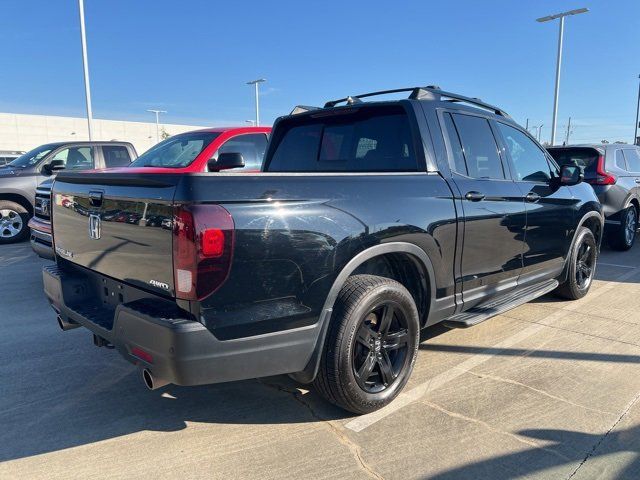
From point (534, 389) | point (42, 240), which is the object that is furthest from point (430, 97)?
point (42, 240)

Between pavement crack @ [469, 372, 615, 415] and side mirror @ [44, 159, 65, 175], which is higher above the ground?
side mirror @ [44, 159, 65, 175]

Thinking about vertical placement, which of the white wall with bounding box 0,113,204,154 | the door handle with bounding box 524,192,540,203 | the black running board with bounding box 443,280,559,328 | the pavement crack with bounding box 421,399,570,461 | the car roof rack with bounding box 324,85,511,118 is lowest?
the pavement crack with bounding box 421,399,570,461

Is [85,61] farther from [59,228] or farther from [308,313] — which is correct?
[308,313]

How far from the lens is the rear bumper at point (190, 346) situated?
7.51 ft

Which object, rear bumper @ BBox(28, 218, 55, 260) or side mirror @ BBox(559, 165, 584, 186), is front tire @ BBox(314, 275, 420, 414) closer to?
side mirror @ BBox(559, 165, 584, 186)

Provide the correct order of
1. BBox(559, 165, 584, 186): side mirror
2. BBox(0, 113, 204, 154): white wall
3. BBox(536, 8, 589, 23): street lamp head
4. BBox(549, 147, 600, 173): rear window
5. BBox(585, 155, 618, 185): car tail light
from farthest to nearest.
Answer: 1. BBox(0, 113, 204, 154): white wall
2. BBox(536, 8, 589, 23): street lamp head
3. BBox(549, 147, 600, 173): rear window
4. BBox(585, 155, 618, 185): car tail light
5. BBox(559, 165, 584, 186): side mirror

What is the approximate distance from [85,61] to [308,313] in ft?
65.7

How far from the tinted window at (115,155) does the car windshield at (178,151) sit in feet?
9.28

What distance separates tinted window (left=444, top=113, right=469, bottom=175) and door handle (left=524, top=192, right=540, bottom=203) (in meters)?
0.88

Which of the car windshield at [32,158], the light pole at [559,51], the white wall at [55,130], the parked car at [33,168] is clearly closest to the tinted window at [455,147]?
the parked car at [33,168]

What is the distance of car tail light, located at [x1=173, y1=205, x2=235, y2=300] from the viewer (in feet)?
7.38

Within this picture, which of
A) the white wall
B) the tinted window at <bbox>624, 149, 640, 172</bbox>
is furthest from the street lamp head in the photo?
the white wall

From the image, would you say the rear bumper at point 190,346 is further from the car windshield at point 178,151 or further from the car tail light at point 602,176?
the car tail light at point 602,176

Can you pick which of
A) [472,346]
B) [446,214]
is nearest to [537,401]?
Answer: [472,346]
